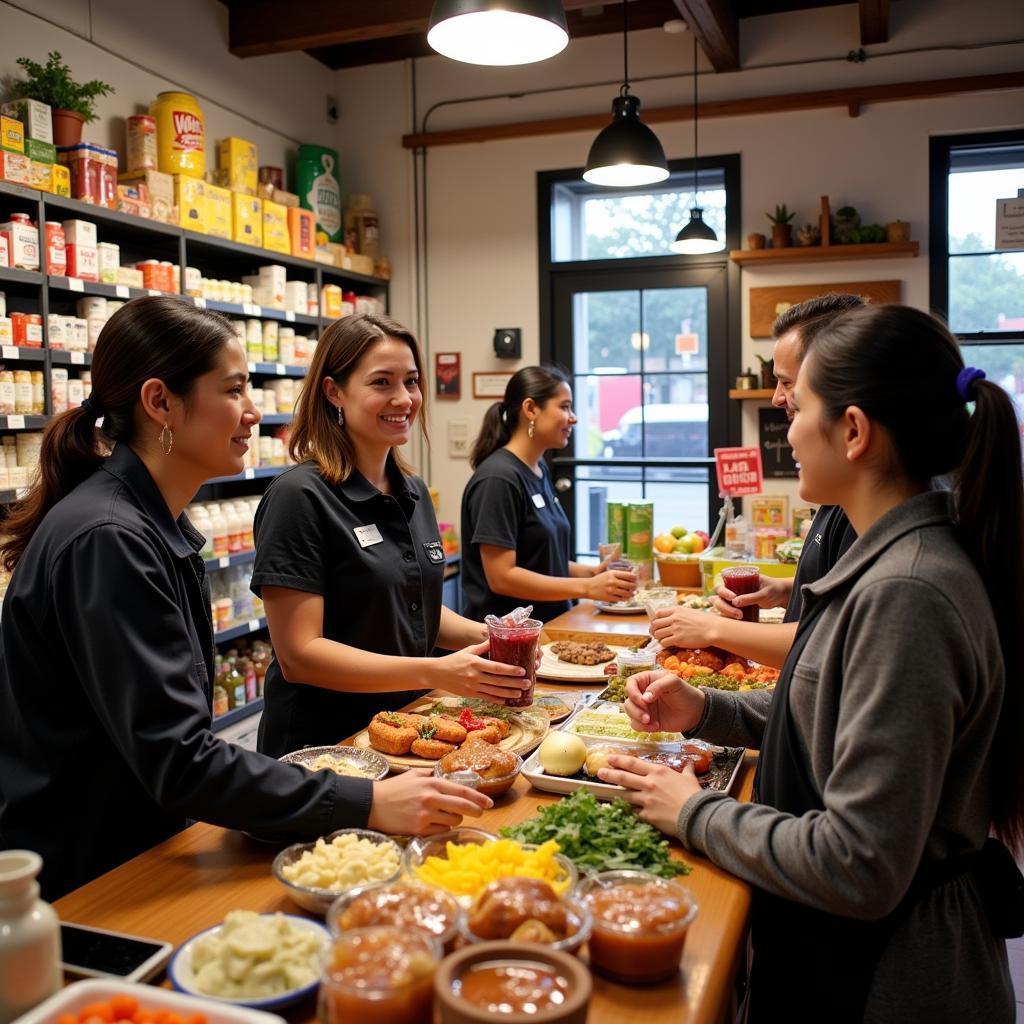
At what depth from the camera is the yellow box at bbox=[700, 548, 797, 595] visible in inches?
151

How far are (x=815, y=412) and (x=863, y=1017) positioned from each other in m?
0.91

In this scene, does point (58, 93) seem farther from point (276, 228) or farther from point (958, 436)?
point (958, 436)

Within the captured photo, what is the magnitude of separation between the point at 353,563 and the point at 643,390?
14.2ft

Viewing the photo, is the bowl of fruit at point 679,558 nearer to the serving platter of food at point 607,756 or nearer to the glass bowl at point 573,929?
the serving platter of food at point 607,756

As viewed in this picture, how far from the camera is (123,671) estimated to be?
1585mm

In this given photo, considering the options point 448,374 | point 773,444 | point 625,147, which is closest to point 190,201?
point 625,147

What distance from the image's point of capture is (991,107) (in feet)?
18.4

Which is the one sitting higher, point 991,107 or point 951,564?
point 991,107

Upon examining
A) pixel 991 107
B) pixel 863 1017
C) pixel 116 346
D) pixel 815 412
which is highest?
pixel 991 107

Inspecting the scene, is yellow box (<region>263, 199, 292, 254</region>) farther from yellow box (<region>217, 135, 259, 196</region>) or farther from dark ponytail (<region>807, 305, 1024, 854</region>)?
dark ponytail (<region>807, 305, 1024, 854</region>)

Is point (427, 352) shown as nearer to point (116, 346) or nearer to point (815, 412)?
point (116, 346)

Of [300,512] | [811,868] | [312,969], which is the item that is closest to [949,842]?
[811,868]

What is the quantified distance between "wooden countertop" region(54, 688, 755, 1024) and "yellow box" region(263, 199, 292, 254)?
4.28 m

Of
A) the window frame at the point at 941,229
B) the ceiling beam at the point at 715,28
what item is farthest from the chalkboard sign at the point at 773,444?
the ceiling beam at the point at 715,28
